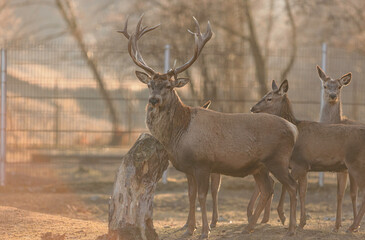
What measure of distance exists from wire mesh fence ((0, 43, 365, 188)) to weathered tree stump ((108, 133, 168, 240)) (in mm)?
7399

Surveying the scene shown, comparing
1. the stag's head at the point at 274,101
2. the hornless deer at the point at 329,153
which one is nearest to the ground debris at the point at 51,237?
the hornless deer at the point at 329,153

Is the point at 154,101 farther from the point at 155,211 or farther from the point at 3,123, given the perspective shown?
the point at 3,123

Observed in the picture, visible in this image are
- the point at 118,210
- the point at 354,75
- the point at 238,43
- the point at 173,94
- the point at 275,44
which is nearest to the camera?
the point at 118,210

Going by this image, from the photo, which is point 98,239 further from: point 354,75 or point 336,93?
point 354,75

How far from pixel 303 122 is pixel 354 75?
774 centimetres

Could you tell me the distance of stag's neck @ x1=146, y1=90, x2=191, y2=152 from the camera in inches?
372

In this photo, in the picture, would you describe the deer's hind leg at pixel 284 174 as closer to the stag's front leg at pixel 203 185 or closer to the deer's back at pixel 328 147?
the deer's back at pixel 328 147

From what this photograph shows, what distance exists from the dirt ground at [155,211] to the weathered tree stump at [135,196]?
781 millimetres

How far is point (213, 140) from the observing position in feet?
30.7

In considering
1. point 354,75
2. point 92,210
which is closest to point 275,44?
point 354,75

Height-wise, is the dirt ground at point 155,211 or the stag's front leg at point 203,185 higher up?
the stag's front leg at point 203,185

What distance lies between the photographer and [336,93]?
1202cm

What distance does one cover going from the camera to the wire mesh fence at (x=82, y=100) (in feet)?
53.3

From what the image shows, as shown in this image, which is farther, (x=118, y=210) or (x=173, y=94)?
(x=173, y=94)
